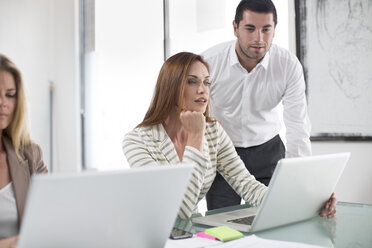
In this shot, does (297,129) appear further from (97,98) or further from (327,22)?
(97,98)

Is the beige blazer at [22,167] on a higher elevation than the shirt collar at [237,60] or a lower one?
lower

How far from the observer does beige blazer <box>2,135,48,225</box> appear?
1500 mm

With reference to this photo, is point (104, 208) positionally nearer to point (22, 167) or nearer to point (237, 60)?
point (22, 167)

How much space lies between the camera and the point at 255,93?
2455 millimetres

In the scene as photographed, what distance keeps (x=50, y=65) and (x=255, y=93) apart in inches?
85.3

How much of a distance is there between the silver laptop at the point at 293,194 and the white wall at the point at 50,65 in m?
2.75

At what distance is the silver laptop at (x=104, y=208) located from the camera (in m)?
0.74

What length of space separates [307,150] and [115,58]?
90.6 inches

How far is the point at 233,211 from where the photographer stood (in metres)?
1.61

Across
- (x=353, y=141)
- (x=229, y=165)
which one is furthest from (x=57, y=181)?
(x=353, y=141)

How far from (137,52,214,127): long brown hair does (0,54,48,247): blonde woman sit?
466 millimetres

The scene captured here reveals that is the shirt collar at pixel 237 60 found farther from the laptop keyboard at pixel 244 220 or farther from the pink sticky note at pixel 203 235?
the pink sticky note at pixel 203 235

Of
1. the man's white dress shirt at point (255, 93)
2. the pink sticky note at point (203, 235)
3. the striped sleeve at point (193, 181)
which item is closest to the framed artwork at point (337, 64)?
the man's white dress shirt at point (255, 93)

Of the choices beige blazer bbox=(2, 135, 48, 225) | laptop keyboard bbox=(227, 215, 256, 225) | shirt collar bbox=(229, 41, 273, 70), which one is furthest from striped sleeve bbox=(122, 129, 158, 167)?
shirt collar bbox=(229, 41, 273, 70)
